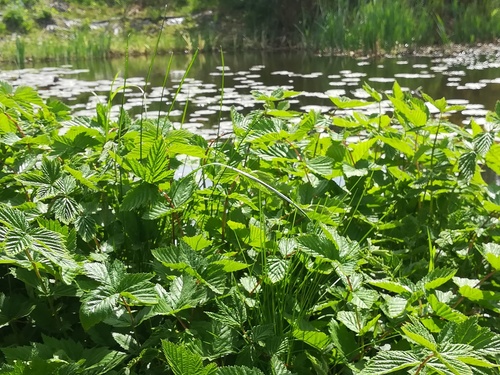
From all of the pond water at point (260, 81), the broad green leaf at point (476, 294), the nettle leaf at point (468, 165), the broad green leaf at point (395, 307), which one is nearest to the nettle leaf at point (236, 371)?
the broad green leaf at point (395, 307)

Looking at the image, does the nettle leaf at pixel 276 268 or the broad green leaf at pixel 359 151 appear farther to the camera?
the broad green leaf at pixel 359 151

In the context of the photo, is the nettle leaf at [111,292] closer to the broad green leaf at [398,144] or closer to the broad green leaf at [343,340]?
the broad green leaf at [343,340]

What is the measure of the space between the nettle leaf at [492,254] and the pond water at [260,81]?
10.7ft

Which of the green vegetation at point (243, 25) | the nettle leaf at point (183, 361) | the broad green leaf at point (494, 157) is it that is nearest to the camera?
the nettle leaf at point (183, 361)

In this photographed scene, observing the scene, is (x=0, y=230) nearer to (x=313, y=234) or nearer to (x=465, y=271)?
(x=313, y=234)

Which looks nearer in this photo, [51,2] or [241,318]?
[241,318]

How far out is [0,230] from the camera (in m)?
0.72

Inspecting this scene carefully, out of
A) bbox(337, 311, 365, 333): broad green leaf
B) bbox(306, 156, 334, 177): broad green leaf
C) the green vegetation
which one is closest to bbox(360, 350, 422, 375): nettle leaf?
bbox(337, 311, 365, 333): broad green leaf

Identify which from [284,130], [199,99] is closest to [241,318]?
[284,130]

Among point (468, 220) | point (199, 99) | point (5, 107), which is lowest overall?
point (199, 99)

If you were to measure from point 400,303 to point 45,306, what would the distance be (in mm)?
503

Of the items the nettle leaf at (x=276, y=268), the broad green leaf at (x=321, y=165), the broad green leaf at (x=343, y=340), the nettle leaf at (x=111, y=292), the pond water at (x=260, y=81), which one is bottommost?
the pond water at (x=260, y=81)

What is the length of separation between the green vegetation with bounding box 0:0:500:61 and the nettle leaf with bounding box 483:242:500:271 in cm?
566

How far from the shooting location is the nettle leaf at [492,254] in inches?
32.3
